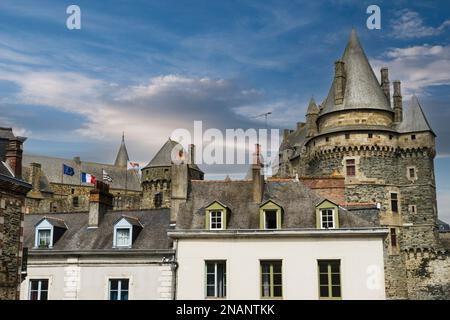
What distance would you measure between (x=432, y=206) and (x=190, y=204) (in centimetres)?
2597

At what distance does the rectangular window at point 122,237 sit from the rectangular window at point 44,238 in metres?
3.03

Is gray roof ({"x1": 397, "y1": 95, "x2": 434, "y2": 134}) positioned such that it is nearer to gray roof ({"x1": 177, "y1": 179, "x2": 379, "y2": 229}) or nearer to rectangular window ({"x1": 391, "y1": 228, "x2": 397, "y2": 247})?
rectangular window ({"x1": 391, "y1": 228, "x2": 397, "y2": 247})

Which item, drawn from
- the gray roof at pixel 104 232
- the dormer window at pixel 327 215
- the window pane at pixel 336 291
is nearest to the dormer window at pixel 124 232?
the gray roof at pixel 104 232

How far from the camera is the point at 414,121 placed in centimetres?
4522

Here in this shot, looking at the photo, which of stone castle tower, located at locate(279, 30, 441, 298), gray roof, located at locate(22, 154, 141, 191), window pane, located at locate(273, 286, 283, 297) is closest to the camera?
window pane, located at locate(273, 286, 283, 297)

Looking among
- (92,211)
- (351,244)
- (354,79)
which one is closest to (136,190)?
(354,79)

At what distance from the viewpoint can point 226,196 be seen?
2448cm

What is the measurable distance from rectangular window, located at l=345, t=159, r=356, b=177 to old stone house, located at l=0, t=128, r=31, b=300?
2827 centimetres

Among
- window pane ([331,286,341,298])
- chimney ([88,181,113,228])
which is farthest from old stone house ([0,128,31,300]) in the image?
window pane ([331,286,341,298])

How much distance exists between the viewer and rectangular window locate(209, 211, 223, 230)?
2281 centimetres

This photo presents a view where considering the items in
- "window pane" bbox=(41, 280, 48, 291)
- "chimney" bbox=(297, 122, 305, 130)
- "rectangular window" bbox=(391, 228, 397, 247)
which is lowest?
"window pane" bbox=(41, 280, 48, 291)

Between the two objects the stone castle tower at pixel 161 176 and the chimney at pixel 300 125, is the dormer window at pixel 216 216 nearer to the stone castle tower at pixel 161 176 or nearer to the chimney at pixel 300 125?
the stone castle tower at pixel 161 176

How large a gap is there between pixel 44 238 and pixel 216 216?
7.39 metres

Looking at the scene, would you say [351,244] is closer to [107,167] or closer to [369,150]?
[369,150]
